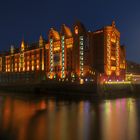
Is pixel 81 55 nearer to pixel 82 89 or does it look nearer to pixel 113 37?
pixel 113 37

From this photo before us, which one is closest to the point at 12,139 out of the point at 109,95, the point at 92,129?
the point at 92,129

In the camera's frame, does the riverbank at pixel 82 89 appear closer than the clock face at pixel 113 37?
Yes

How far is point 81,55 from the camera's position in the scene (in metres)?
109

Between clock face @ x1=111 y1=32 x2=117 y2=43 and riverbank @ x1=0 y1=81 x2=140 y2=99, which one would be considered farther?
clock face @ x1=111 y1=32 x2=117 y2=43

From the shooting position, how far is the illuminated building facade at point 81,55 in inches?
4265

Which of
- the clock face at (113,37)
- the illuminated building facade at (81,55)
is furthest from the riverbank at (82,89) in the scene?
the clock face at (113,37)

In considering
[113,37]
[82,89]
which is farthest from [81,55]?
[82,89]

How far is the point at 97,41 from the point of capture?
112812 mm

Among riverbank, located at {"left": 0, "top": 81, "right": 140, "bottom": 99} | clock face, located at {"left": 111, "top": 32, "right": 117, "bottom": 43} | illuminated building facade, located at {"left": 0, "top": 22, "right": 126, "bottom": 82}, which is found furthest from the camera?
clock face, located at {"left": 111, "top": 32, "right": 117, "bottom": 43}

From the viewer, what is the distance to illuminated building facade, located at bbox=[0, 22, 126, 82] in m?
108

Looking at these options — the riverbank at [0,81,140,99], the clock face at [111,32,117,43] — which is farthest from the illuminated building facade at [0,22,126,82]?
the riverbank at [0,81,140,99]

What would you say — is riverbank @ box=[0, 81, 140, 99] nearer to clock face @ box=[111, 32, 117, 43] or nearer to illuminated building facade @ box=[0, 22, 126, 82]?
illuminated building facade @ box=[0, 22, 126, 82]

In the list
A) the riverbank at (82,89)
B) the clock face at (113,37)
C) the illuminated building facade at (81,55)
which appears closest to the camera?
the riverbank at (82,89)

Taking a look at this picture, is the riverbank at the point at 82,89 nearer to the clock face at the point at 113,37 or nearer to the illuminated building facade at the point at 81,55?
the illuminated building facade at the point at 81,55
